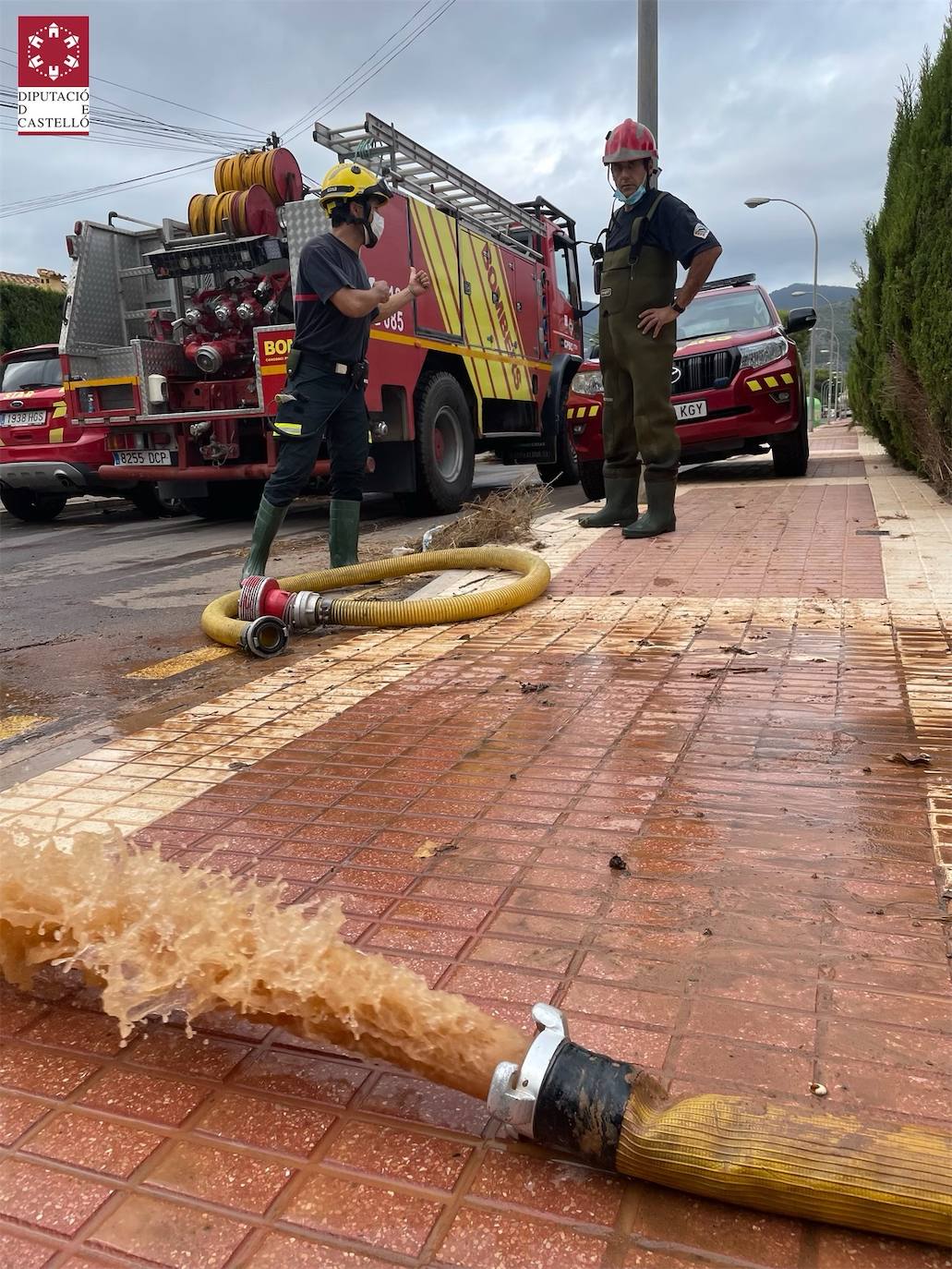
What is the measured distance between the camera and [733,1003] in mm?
1568

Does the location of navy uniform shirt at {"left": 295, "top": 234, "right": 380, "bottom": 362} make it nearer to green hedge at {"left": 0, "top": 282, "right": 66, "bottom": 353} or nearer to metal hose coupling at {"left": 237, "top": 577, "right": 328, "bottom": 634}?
metal hose coupling at {"left": 237, "top": 577, "right": 328, "bottom": 634}

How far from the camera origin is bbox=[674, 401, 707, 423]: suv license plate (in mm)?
8438

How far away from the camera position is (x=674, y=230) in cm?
560

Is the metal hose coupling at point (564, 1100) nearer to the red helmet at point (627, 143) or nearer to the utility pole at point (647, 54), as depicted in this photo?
the red helmet at point (627, 143)

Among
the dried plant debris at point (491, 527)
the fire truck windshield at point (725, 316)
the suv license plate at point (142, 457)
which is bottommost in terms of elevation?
the dried plant debris at point (491, 527)

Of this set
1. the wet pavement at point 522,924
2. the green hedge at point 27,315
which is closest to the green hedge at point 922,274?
the wet pavement at point 522,924

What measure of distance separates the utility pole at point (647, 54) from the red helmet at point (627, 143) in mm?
6804

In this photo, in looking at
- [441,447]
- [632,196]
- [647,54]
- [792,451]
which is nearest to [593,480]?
[441,447]

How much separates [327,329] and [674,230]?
210 cm

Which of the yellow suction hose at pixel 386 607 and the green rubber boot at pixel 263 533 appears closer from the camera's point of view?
the yellow suction hose at pixel 386 607

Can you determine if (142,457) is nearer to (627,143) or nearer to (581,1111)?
(627,143)

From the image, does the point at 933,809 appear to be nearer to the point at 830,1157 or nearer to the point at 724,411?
the point at 830,1157

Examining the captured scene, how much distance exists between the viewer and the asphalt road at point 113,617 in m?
3.53

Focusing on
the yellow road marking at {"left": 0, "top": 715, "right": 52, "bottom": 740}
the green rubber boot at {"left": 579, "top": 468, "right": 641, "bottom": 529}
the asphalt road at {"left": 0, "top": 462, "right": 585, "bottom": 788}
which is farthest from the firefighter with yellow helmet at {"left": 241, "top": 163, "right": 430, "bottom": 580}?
the green rubber boot at {"left": 579, "top": 468, "right": 641, "bottom": 529}
